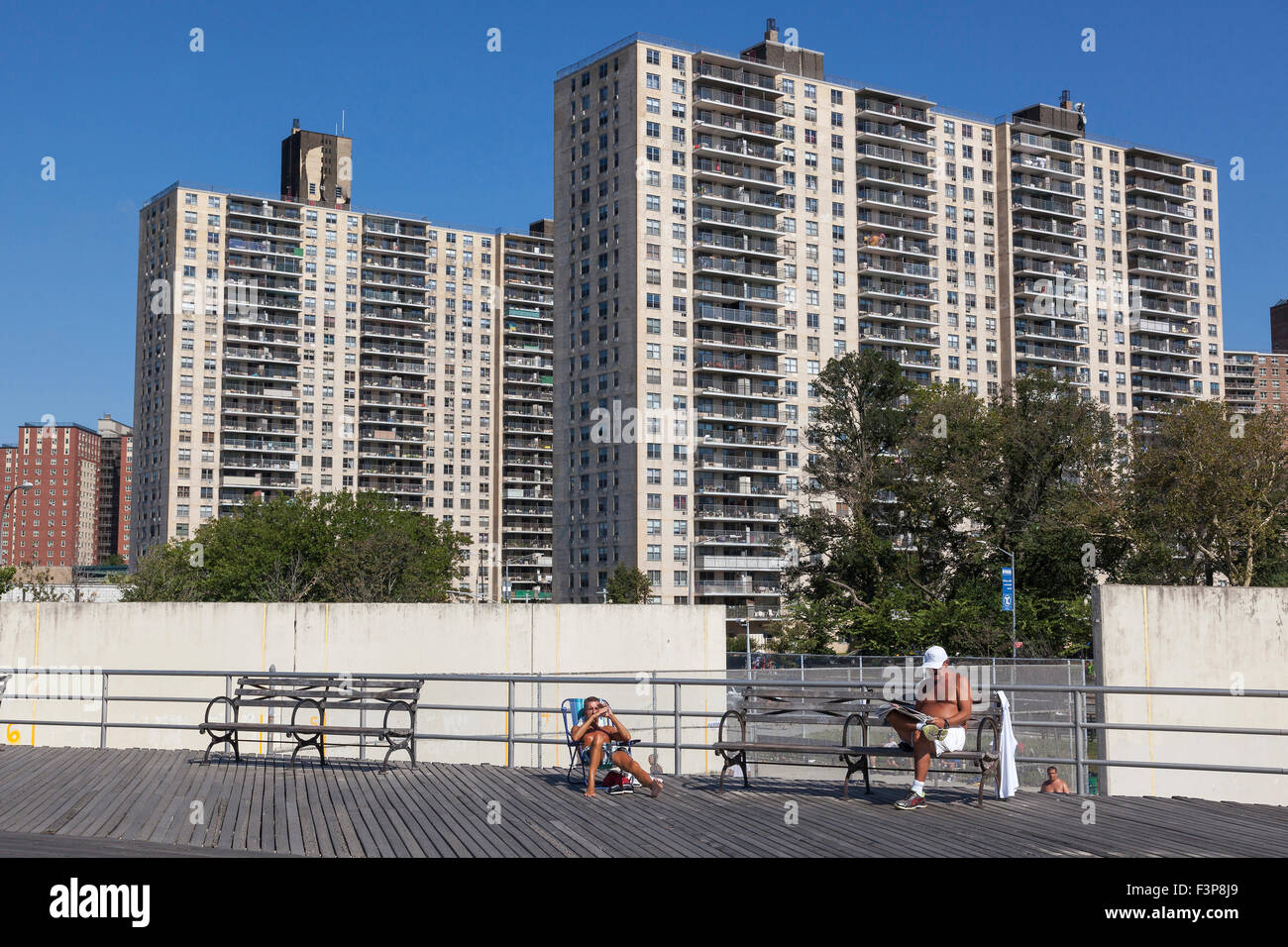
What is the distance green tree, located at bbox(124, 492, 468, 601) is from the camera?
87.1 m

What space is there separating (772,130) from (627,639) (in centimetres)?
9481

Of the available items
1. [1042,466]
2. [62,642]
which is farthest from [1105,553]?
[62,642]

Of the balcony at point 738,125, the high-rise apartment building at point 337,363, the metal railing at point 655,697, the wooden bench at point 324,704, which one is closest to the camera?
the metal railing at point 655,697

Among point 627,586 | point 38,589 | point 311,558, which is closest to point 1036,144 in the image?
point 627,586

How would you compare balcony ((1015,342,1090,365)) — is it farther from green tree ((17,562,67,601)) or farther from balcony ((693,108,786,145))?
green tree ((17,562,67,601))

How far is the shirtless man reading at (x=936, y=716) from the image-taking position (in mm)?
12031

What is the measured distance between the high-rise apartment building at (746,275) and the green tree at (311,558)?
1809 cm

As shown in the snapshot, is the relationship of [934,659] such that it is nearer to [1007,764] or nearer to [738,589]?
[1007,764]

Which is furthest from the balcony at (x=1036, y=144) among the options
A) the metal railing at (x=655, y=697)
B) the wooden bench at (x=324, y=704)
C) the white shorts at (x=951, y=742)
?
the white shorts at (x=951, y=742)

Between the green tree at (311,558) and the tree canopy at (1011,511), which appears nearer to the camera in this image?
the tree canopy at (1011,511)

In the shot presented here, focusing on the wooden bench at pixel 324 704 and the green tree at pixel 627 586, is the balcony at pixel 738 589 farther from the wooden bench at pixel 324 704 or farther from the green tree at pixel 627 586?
the wooden bench at pixel 324 704
